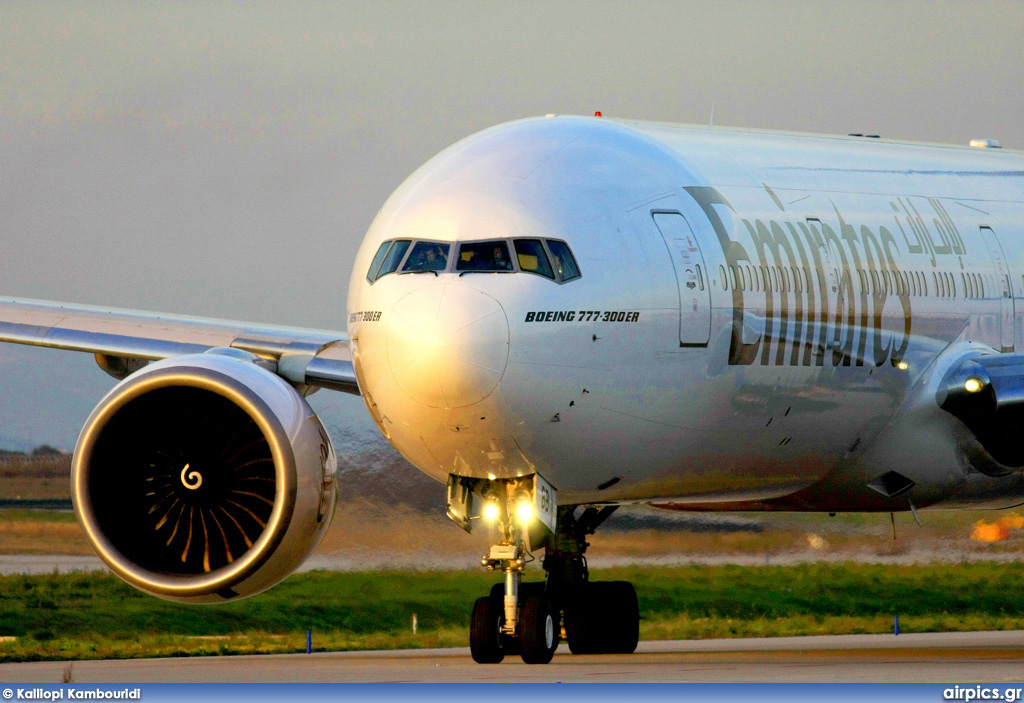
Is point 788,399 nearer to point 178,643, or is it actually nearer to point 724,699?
point 724,699

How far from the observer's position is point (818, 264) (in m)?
15.9

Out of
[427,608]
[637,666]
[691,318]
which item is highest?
[691,318]

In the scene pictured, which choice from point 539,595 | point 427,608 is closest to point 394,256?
point 539,595

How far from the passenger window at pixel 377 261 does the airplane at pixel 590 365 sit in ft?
0.10

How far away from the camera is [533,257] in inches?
541

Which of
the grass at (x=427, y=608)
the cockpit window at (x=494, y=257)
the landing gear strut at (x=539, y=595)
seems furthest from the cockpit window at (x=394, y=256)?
the grass at (x=427, y=608)


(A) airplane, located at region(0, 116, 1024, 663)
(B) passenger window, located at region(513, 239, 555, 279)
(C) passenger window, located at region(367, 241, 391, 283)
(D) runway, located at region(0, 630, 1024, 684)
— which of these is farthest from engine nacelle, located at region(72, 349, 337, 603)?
(B) passenger window, located at region(513, 239, 555, 279)

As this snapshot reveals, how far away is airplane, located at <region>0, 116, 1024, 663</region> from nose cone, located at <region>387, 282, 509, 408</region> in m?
0.02

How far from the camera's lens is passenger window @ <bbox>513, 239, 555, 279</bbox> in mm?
13664

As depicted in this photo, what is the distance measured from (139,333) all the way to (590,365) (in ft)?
19.8

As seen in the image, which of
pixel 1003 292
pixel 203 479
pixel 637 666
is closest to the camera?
pixel 203 479

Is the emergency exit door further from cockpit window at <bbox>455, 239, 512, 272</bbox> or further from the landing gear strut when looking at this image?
the landing gear strut

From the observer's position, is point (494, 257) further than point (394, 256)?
No

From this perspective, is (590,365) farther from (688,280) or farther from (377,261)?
(377,261)
